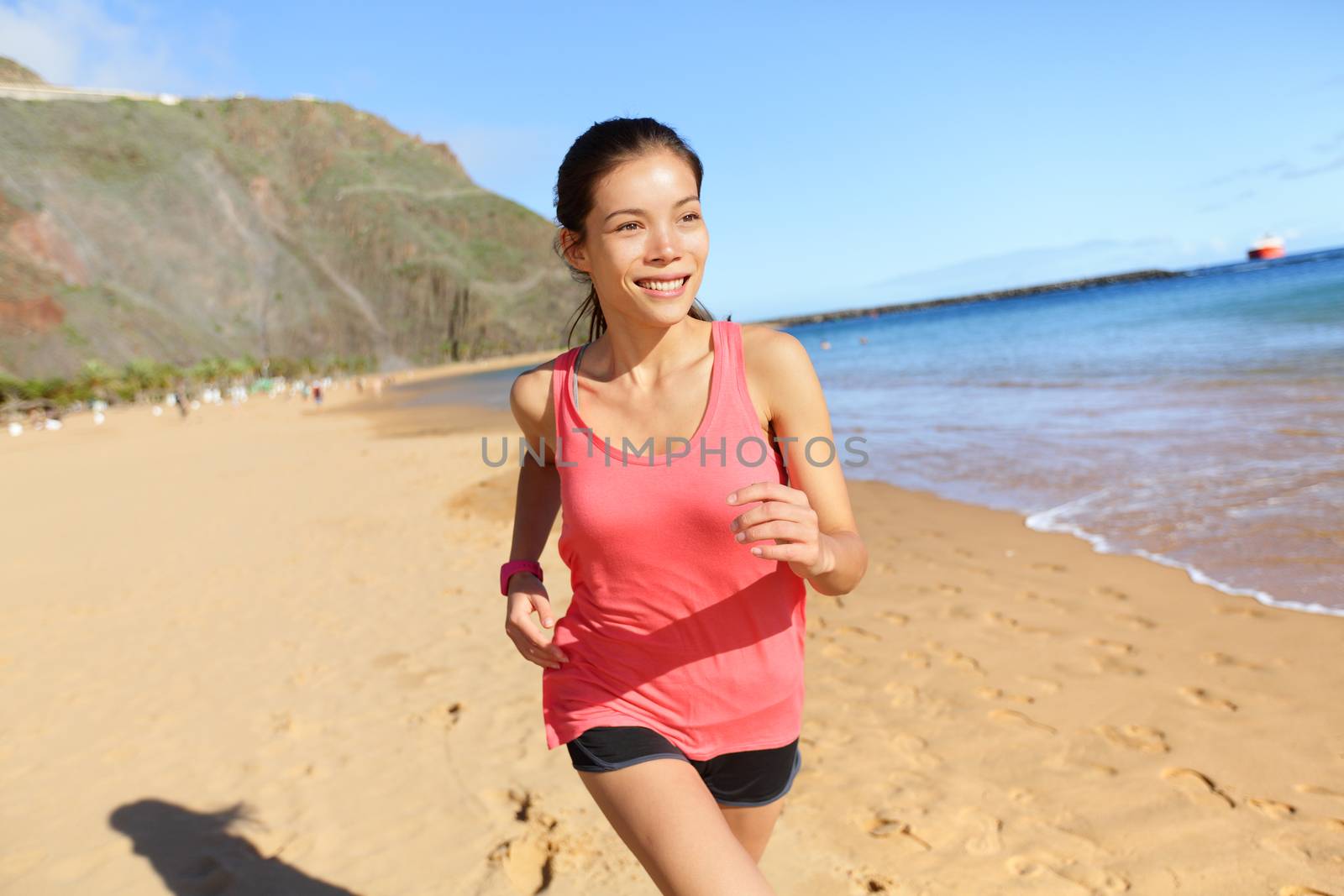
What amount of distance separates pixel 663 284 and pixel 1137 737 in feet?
10.9

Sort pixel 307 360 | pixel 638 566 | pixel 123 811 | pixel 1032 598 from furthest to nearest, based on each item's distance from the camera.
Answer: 1. pixel 307 360
2. pixel 1032 598
3. pixel 123 811
4. pixel 638 566

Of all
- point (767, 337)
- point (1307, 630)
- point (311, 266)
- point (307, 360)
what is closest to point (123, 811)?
point (767, 337)

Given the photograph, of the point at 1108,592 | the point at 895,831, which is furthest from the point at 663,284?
the point at 1108,592

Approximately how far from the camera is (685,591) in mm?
1714

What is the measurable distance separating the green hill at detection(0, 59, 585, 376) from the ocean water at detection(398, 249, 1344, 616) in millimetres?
69498

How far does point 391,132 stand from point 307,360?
75387 mm

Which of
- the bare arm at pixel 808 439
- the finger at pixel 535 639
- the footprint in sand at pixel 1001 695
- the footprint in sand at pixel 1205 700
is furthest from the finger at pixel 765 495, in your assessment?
the footprint in sand at pixel 1205 700

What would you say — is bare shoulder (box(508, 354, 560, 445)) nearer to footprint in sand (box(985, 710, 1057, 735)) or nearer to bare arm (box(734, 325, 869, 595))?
bare arm (box(734, 325, 869, 595))

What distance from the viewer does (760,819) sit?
1.85m

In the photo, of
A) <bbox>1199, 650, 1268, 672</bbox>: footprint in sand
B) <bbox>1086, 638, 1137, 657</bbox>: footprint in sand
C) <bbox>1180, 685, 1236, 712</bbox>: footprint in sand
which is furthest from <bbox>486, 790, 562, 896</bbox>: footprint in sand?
<bbox>1199, 650, 1268, 672</bbox>: footprint in sand

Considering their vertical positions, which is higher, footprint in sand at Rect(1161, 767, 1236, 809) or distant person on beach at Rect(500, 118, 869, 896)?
distant person on beach at Rect(500, 118, 869, 896)

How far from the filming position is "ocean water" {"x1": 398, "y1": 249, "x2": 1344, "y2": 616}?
645cm

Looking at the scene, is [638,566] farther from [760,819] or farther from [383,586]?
[383,586]

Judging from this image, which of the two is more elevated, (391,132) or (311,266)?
(391,132)
